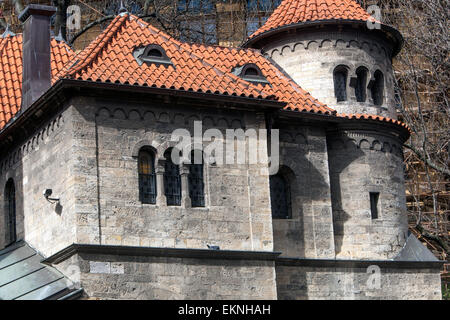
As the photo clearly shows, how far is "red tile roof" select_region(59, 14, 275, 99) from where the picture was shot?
2441 centimetres

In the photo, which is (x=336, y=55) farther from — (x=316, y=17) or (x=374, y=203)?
(x=374, y=203)

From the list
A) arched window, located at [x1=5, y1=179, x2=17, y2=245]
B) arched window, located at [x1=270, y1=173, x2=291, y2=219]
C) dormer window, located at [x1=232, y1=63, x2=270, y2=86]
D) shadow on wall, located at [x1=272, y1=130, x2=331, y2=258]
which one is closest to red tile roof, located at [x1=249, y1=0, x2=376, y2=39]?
dormer window, located at [x1=232, y1=63, x2=270, y2=86]

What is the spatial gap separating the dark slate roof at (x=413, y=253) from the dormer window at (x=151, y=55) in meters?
7.57

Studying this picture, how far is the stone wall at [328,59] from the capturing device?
28766 millimetres

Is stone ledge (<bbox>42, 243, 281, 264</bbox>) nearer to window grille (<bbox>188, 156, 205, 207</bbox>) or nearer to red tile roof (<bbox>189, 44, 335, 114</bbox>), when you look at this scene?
window grille (<bbox>188, 156, 205, 207</bbox>)

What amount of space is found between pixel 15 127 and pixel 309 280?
7.78m

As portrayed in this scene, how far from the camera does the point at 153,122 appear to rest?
2456cm

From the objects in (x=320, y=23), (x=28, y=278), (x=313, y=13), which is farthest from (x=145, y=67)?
(x=313, y=13)

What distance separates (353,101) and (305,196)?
3347mm

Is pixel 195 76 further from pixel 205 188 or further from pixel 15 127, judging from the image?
pixel 15 127

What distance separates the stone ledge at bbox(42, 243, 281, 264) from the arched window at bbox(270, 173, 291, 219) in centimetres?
204

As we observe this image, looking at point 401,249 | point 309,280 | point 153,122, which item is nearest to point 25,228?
point 153,122

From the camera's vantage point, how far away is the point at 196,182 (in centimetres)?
2489

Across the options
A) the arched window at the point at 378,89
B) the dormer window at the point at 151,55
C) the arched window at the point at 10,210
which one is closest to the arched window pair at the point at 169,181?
the dormer window at the point at 151,55
